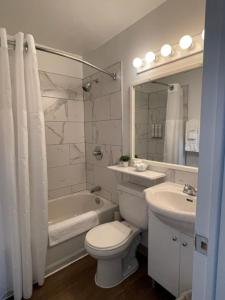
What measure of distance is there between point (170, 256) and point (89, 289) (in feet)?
2.58

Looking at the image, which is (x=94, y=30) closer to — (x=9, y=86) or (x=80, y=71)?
(x=80, y=71)

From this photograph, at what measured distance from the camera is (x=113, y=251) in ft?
4.88

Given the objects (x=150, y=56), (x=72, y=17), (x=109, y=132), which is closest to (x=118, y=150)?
(x=109, y=132)

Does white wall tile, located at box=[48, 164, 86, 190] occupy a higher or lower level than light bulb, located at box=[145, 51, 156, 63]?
lower

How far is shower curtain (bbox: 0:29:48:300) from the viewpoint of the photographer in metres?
1.37

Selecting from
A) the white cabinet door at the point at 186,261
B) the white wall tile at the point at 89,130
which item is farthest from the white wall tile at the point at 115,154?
the white cabinet door at the point at 186,261

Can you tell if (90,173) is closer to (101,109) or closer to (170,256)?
(101,109)

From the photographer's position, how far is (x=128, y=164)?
2.02 metres

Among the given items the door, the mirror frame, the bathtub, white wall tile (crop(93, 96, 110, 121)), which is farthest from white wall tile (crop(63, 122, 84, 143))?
the door

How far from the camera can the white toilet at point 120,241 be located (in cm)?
151

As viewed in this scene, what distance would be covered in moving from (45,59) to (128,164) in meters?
1.66

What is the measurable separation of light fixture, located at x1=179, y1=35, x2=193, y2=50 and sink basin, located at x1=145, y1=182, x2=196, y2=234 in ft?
3.62

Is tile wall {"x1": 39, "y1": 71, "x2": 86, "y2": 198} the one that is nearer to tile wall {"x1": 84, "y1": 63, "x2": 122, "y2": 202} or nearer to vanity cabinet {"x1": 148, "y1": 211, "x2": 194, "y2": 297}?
tile wall {"x1": 84, "y1": 63, "x2": 122, "y2": 202}

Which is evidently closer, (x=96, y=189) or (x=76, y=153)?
(x=96, y=189)
